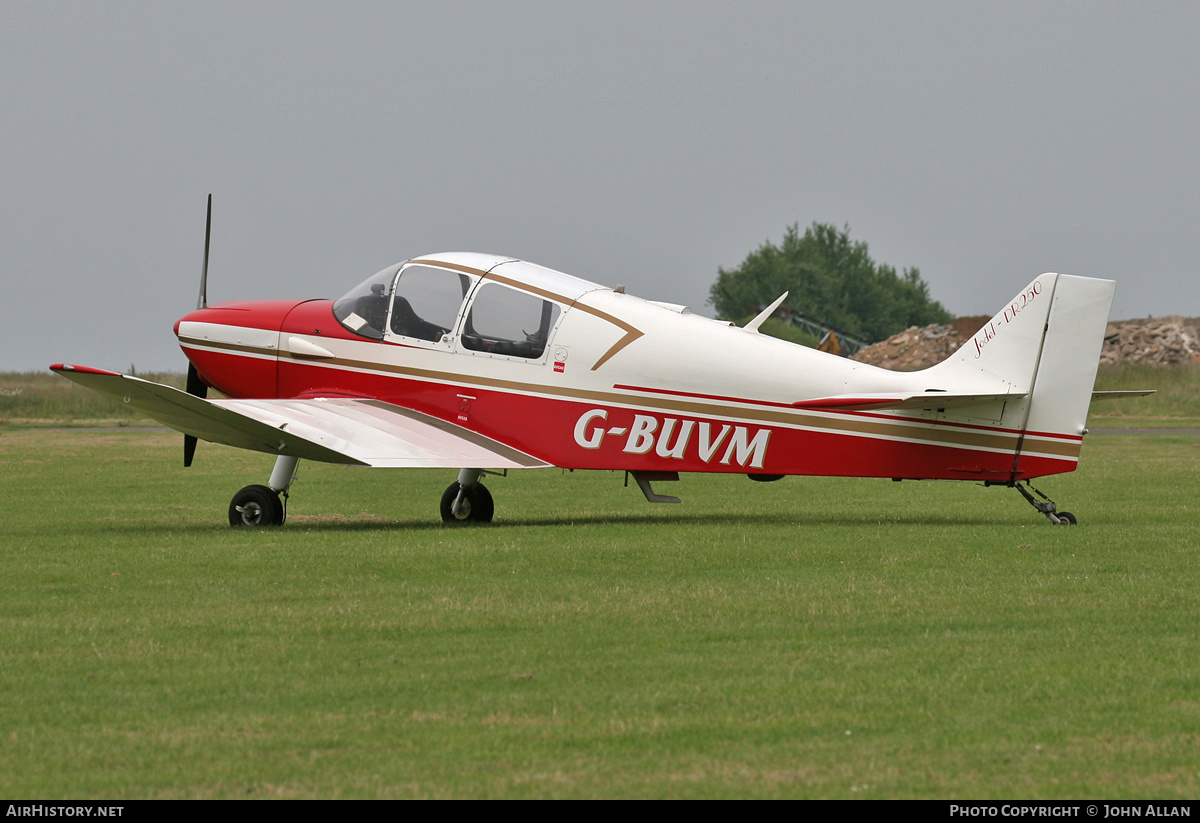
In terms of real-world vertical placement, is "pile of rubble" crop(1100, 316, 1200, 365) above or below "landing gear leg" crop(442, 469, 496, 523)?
above

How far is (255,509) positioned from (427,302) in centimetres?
272

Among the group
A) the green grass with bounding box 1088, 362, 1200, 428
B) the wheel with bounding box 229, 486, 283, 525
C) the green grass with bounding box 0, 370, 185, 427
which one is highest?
the green grass with bounding box 1088, 362, 1200, 428

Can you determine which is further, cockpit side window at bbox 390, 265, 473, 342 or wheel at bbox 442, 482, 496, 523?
wheel at bbox 442, 482, 496, 523

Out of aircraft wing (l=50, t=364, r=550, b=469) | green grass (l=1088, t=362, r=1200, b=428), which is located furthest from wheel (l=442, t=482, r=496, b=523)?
green grass (l=1088, t=362, r=1200, b=428)

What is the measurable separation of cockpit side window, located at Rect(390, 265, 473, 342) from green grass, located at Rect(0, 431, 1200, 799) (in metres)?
2.21

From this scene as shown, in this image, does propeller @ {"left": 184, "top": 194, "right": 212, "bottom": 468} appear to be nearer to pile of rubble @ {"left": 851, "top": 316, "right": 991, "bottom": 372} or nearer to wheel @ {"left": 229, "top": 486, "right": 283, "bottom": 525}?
wheel @ {"left": 229, "top": 486, "right": 283, "bottom": 525}

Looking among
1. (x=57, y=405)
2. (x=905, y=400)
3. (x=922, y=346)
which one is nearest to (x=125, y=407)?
(x=57, y=405)

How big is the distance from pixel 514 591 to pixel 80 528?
6.44 m

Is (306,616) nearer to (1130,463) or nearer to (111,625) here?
(111,625)

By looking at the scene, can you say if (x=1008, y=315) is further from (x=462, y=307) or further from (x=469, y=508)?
(x=469, y=508)

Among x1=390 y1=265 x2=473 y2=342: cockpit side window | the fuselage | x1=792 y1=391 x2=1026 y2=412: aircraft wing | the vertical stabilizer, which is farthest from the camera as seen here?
x1=390 y1=265 x2=473 y2=342: cockpit side window

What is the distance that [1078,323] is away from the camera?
11.8 metres

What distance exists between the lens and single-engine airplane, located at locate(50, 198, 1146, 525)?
39.0 feet

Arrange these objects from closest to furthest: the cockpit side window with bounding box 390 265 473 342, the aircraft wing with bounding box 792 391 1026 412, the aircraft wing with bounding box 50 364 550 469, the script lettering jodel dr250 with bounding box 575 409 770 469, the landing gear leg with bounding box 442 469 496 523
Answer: the aircraft wing with bounding box 792 391 1026 412
the aircraft wing with bounding box 50 364 550 469
the script lettering jodel dr250 with bounding box 575 409 770 469
the cockpit side window with bounding box 390 265 473 342
the landing gear leg with bounding box 442 469 496 523
